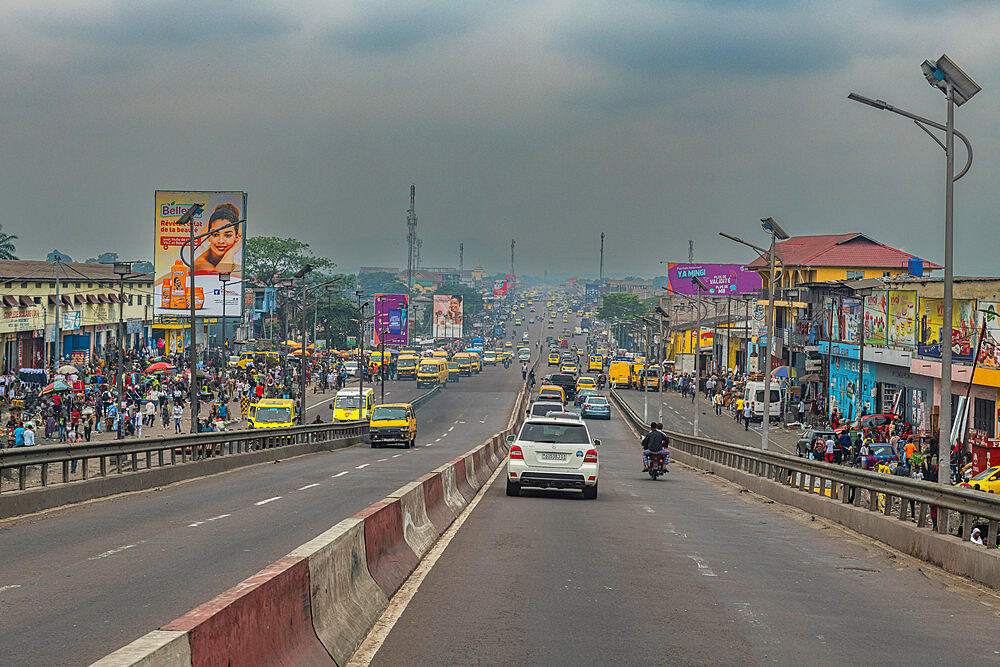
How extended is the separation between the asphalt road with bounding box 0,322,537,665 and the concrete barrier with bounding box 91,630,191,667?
2697mm

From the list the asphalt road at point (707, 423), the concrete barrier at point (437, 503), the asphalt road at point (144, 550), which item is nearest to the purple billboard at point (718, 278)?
the asphalt road at point (707, 423)

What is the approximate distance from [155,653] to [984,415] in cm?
4631

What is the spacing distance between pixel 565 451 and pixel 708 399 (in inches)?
3220

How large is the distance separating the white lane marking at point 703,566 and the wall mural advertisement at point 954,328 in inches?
1243

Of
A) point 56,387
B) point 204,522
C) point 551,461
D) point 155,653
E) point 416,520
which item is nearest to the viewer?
point 155,653

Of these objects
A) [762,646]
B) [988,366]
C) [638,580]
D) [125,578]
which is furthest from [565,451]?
[988,366]

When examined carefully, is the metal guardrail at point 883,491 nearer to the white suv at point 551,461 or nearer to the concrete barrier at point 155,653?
the white suv at point 551,461

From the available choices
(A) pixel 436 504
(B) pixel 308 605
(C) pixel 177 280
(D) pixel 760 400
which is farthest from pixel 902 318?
(B) pixel 308 605

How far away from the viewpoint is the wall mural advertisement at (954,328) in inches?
1835

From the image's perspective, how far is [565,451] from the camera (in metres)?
23.0

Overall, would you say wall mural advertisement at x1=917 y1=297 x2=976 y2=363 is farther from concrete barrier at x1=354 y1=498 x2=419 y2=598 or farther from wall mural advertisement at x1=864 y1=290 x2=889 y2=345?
concrete barrier at x1=354 y1=498 x2=419 y2=598

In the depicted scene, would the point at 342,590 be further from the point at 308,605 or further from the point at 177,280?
the point at 177,280

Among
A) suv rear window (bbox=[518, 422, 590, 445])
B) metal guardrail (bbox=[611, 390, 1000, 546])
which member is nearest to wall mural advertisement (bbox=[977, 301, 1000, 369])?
metal guardrail (bbox=[611, 390, 1000, 546])

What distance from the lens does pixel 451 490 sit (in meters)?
19.6
